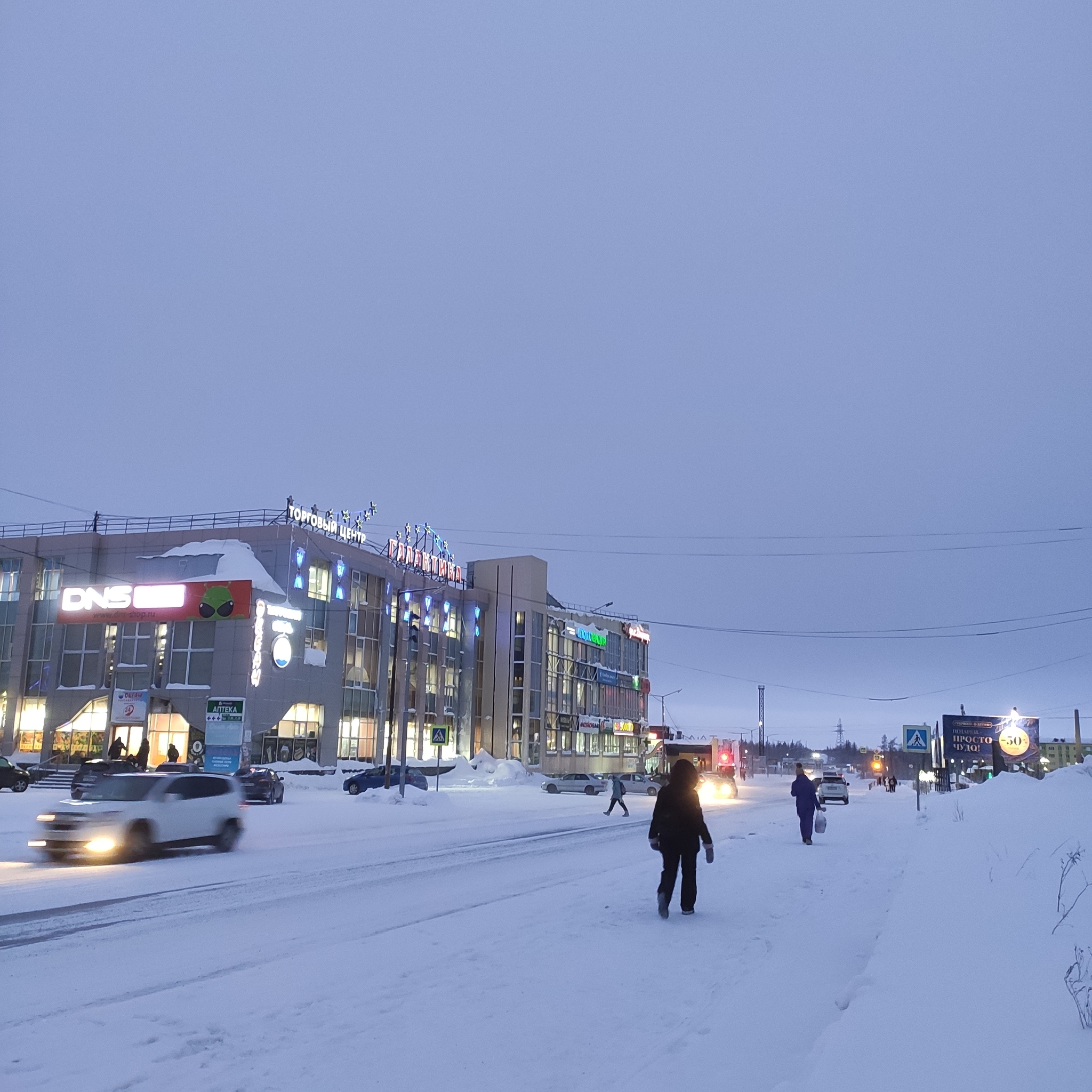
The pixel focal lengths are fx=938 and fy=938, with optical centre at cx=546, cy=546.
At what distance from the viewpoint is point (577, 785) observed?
5162 centimetres

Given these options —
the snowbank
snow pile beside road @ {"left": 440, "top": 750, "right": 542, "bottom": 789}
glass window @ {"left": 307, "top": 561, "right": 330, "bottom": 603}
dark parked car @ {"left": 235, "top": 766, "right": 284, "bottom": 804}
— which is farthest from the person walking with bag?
glass window @ {"left": 307, "top": 561, "right": 330, "bottom": 603}

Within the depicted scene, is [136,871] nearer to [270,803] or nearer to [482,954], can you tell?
[482,954]

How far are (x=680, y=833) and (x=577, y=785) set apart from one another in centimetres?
4138

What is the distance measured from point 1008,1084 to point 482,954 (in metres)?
5.48

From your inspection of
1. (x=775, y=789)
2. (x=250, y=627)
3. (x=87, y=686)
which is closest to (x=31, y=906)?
(x=250, y=627)

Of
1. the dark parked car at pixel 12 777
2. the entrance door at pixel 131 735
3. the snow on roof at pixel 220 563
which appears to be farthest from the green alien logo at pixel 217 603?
the dark parked car at pixel 12 777

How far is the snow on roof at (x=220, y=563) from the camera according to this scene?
5203 centimetres

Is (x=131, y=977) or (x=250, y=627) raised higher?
(x=250, y=627)

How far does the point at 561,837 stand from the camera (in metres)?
23.2

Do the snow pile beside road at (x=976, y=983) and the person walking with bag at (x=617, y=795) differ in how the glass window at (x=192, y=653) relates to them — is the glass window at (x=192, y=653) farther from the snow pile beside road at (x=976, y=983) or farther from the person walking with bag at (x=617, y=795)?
the snow pile beside road at (x=976, y=983)

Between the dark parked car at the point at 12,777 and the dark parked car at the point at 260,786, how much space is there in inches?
359

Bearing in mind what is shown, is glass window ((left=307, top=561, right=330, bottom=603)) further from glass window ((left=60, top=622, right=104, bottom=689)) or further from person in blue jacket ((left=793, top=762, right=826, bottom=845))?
person in blue jacket ((left=793, top=762, right=826, bottom=845))

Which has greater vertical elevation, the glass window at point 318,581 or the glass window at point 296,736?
the glass window at point 318,581

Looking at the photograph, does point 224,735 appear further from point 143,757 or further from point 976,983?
point 976,983
